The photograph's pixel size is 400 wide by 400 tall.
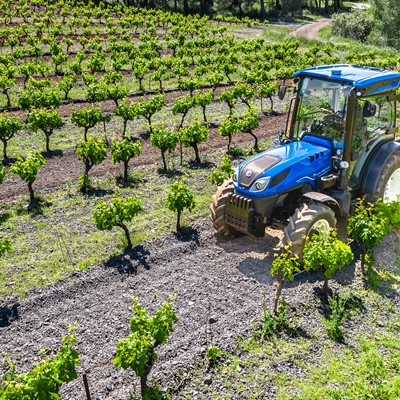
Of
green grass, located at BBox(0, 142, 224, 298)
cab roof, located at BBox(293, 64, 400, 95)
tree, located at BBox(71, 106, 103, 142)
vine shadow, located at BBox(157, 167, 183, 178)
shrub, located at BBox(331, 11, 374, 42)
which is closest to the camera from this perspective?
cab roof, located at BBox(293, 64, 400, 95)

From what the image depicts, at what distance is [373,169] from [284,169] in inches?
92.0

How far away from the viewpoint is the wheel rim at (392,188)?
426 inches

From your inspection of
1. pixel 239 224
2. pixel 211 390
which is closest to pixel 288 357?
pixel 211 390

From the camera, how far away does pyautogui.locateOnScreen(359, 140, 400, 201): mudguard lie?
10.3 meters

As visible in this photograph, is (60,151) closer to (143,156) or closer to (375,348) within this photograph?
(143,156)

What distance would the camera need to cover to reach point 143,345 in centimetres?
631

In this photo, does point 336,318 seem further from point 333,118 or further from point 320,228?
point 333,118

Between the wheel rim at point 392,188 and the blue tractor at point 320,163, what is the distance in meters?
0.07

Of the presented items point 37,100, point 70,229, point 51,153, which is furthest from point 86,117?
point 70,229

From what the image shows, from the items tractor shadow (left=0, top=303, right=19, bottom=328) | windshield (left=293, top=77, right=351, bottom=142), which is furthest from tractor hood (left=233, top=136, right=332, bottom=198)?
tractor shadow (left=0, top=303, right=19, bottom=328)

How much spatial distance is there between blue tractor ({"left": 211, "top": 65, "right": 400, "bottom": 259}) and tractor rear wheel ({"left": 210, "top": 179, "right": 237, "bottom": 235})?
0.02 metres

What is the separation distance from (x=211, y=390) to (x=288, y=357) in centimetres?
131

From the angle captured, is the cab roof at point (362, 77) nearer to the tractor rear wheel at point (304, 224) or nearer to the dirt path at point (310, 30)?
the tractor rear wheel at point (304, 224)

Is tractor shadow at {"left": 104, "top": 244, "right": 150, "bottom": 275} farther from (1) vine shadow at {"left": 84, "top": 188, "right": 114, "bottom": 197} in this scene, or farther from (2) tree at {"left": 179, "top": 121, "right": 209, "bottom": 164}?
(2) tree at {"left": 179, "top": 121, "right": 209, "bottom": 164}
